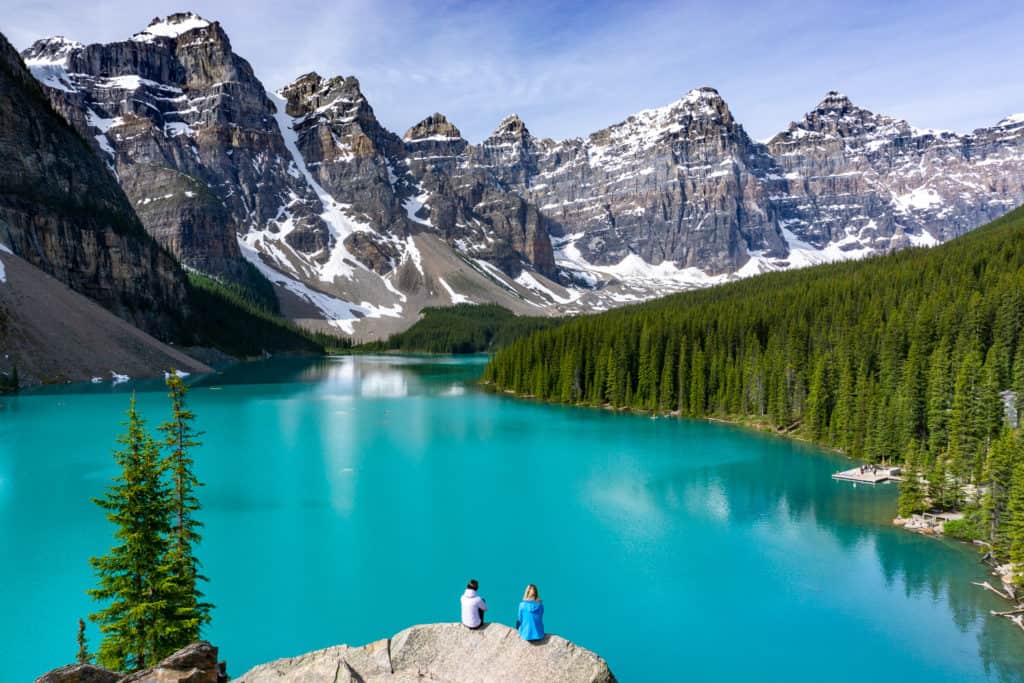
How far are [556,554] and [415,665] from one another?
18484 mm

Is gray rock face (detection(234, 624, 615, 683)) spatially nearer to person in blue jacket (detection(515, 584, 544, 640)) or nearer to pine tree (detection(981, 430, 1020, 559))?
person in blue jacket (detection(515, 584, 544, 640))

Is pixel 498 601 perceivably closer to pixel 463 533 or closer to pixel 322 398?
pixel 463 533

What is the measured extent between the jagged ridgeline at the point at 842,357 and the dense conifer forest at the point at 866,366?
15 cm

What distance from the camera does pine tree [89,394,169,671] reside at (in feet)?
50.1

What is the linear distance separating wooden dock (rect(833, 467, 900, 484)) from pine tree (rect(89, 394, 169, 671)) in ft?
131

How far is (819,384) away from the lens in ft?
192

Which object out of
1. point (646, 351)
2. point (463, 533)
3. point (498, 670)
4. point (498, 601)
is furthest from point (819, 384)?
point (498, 670)

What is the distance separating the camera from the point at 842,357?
58.8m

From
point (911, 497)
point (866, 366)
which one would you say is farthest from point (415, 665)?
point (866, 366)

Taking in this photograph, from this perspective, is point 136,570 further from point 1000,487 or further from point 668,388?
point 668,388

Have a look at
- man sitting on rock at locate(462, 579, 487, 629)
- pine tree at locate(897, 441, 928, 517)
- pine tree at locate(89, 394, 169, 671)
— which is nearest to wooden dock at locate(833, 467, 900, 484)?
pine tree at locate(897, 441, 928, 517)

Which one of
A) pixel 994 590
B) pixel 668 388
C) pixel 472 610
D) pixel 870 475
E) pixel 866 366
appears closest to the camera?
pixel 472 610

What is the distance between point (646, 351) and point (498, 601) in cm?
6000

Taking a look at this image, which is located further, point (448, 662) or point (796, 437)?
point (796, 437)
